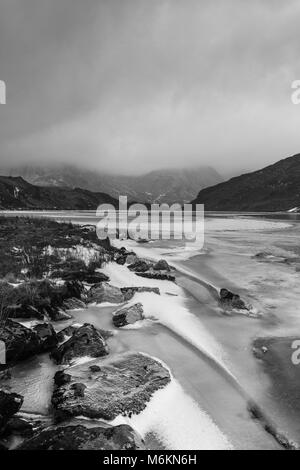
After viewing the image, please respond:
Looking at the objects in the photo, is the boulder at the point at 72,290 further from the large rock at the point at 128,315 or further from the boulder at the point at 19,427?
the boulder at the point at 19,427

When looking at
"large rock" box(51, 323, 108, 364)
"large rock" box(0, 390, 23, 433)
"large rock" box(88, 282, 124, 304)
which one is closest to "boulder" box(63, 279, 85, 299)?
"large rock" box(88, 282, 124, 304)

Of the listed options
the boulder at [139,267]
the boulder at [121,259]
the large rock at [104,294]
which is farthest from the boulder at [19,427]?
the boulder at [121,259]

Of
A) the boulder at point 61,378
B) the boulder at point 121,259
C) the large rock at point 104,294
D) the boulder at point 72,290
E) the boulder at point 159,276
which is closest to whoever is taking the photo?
the boulder at point 61,378

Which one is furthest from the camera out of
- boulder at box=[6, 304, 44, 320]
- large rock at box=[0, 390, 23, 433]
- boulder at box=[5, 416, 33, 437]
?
Result: boulder at box=[6, 304, 44, 320]

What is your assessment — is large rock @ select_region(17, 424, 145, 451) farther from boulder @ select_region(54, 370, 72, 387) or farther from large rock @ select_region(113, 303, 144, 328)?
large rock @ select_region(113, 303, 144, 328)

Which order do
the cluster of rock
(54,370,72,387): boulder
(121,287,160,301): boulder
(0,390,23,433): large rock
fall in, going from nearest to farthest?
(0,390,23,433): large rock, (54,370,72,387): boulder, (121,287,160,301): boulder, the cluster of rock

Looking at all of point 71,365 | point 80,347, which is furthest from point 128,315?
point 71,365
